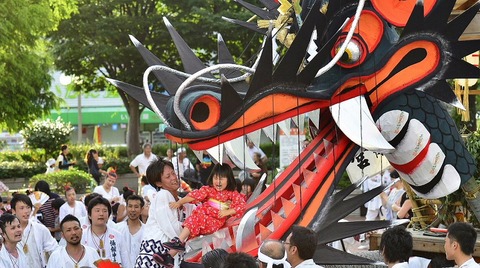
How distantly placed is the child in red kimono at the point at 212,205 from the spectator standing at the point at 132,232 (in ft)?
4.49

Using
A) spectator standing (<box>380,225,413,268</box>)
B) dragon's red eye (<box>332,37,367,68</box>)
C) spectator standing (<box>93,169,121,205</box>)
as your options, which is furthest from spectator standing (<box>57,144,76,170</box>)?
spectator standing (<box>380,225,413,268</box>)

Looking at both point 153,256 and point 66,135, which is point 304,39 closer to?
point 153,256

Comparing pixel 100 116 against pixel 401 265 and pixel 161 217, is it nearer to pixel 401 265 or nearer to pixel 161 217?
pixel 161 217

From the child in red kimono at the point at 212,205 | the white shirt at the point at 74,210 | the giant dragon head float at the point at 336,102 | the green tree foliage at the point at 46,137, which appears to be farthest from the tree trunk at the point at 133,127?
the giant dragon head float at the point at 336,102

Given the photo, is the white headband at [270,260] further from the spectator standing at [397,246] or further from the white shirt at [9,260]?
the white shirt at [9,260]

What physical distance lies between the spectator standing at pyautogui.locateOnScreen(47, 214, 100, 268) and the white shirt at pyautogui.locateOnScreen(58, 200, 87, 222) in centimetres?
303

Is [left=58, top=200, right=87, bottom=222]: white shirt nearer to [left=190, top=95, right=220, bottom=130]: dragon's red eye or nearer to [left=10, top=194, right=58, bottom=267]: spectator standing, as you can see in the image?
[left=10, top=194, right=58, bottom=267]: spectator standing

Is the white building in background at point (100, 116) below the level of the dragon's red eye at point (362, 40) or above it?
above

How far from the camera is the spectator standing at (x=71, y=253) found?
8070mm

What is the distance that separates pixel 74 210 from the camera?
1149 centimetres

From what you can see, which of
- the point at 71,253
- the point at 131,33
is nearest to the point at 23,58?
the point at 131,33

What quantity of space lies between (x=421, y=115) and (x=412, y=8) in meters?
0.85

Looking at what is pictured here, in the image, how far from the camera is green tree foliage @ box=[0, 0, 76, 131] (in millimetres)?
18875

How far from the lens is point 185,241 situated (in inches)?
301
